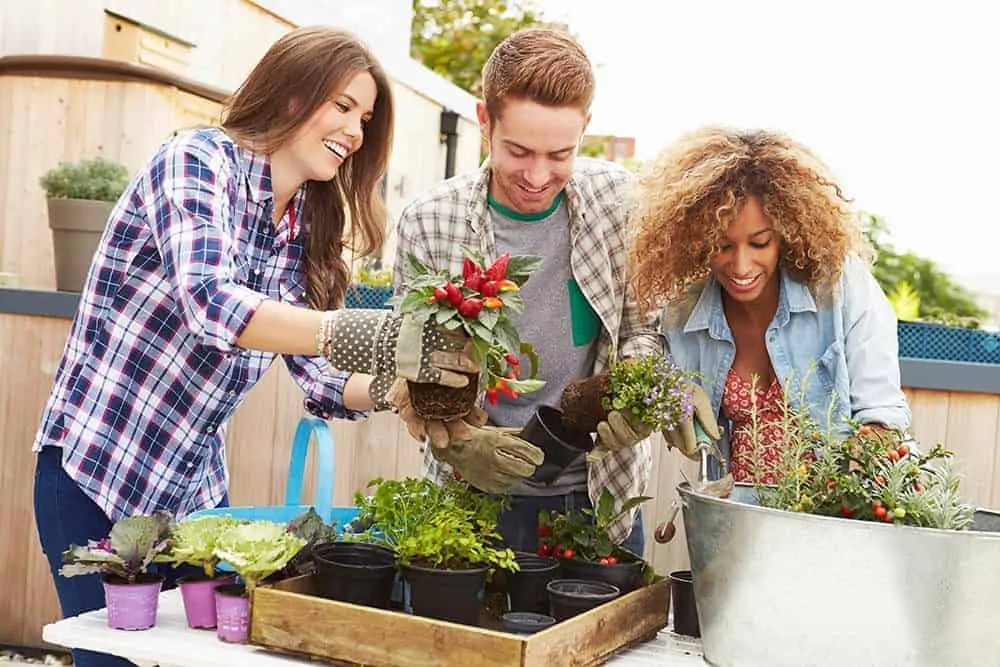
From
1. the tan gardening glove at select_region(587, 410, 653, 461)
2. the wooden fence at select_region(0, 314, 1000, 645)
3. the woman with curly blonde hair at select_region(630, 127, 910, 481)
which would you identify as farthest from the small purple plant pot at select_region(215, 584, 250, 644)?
the wooden fence at select_region(0, 314, 1000, 645)

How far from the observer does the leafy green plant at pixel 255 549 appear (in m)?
1.38

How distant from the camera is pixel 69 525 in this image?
1714 mm

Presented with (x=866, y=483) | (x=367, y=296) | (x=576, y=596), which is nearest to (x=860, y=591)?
(x=866, y=483)

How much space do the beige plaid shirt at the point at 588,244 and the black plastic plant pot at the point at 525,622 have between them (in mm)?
526

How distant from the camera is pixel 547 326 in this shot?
195 centimetres

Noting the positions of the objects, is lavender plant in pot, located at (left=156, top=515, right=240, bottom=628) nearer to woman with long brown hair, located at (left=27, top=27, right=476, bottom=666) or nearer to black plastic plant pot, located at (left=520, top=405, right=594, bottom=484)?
woman with long brown hair, located at (left=27, top=27, right=476, bottom=666)

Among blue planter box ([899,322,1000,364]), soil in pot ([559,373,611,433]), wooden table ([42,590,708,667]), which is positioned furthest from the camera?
blue planter box ([899,322,1000,364])

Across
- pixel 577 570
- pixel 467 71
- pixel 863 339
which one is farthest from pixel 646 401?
pixel 467 71

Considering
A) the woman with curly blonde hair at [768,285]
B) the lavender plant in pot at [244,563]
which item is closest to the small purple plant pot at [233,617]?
the lavender plant in pot at [244,563]

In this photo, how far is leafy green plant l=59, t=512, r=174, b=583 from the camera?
140cm

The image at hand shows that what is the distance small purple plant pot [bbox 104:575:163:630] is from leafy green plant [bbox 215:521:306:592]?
0.33 ft

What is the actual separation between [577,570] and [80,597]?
2.59ft

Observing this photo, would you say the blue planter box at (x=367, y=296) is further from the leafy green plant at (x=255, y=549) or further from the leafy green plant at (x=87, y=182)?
the leafy green plant at (x=255, y=549)

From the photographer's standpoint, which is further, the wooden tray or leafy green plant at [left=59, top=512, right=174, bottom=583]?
leafy green plant at [left=59, top=512, right=174, bottom=583]
